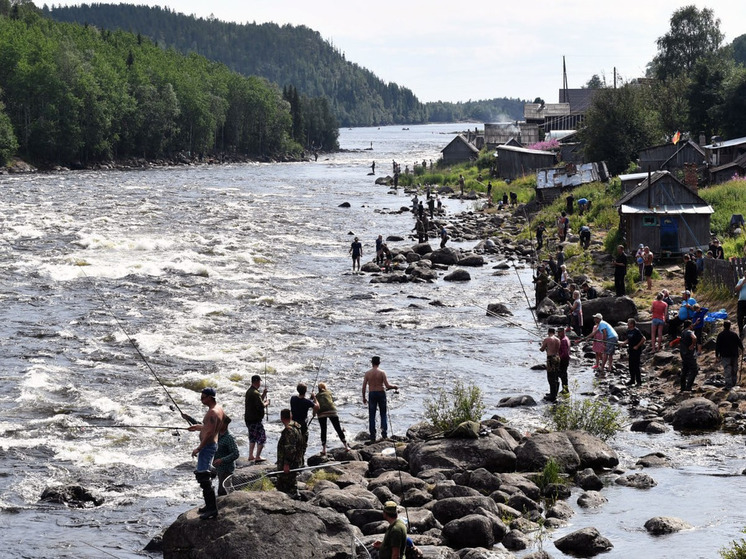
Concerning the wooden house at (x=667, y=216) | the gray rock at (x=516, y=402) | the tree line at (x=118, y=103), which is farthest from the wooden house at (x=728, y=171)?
the tree line at (x=118, y=103)

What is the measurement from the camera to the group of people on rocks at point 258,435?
13.4m

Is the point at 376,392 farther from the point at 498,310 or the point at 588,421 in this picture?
the point at 498,310

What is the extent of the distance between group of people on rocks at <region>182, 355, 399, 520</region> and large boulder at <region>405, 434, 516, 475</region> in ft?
5.72

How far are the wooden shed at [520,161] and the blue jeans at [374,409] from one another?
198 ft

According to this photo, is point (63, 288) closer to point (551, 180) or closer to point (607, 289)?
point (607, 289)

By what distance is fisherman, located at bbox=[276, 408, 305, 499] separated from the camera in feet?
50.0

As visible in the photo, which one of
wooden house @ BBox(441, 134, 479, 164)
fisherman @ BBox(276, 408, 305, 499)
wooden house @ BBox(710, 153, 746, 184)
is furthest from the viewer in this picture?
wooden house @ BBox(441, 134, 479, 164)

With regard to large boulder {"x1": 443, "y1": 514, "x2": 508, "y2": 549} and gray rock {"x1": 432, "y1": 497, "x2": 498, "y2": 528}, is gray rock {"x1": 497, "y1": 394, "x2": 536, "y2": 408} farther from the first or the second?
large boulder {"x1": 443, "y1": 514, "x2": 508, "y2": 549}

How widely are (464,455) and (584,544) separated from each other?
12.7ft

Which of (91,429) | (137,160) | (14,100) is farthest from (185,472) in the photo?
(137,160)

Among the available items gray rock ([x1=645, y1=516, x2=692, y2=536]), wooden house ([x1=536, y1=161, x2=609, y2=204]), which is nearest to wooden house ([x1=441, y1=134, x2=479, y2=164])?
wooden house ([x1=536, y1=161, x2=609, y2=204])

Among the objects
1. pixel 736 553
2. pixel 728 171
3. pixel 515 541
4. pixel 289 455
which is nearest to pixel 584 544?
pixel 515 541

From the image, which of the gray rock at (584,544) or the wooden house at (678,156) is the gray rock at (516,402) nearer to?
the gray rock at (584,544)

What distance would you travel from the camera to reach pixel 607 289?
33.6 metres
